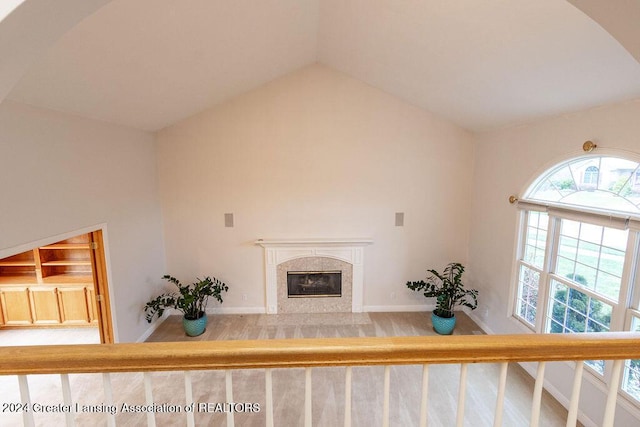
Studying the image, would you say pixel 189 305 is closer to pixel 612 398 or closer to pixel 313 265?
pixel 313 265

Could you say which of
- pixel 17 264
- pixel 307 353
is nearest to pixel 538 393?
pixel 307 353

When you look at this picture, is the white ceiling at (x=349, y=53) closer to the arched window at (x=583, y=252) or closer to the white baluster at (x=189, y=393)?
the arched window at (x=583, y=252)

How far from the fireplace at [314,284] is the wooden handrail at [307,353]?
4223mm

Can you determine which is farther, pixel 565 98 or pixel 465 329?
pixel 465 329

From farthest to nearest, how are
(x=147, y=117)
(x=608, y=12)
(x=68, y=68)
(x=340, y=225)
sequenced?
1. (x=340, y=225)
2. (x=147, y=117)
3. (x=68, y=68)
4. (x=608, y=12)

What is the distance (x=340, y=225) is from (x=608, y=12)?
421 cm

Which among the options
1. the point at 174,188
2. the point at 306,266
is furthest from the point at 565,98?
the point at 174,188

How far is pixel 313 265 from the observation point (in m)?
4.98

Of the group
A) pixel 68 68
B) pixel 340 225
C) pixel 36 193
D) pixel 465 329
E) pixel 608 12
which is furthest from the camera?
pixel 340 225

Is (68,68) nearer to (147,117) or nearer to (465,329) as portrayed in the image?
(147,117)

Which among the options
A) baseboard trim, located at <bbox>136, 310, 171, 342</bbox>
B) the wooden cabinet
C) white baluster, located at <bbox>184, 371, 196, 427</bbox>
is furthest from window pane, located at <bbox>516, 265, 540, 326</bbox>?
the wooden cabinet

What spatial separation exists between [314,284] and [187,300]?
1998 mm

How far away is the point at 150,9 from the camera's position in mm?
2045

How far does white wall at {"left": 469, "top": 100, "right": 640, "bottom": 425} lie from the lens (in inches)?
98.0
